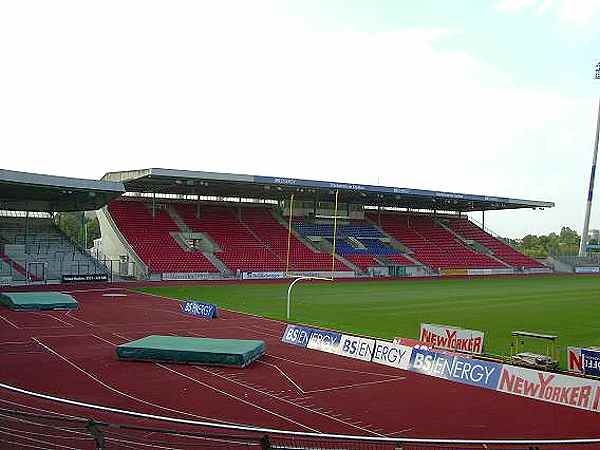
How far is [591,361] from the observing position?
1653cm

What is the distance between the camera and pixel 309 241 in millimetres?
61938

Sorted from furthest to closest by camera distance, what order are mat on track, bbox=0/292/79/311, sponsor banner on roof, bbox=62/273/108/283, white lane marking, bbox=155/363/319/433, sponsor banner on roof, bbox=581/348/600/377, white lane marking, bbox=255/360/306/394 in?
1. sponsor banner on roof, bbox=62/273/108/283
2. mat on track, bbox=0/292/79/311
3. sponsor banner on roof, bbox=581/348/600/377
4. white lane marking, bbox=255/360/306/394
5. white lane marking, bbox=155/363/319/433

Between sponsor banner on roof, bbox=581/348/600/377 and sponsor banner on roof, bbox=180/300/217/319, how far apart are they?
16.4 metres

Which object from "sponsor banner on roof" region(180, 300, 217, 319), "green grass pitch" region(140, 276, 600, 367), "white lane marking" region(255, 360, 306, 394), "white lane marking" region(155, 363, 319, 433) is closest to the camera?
"white lane marking" region(155, 363, 319, 433)

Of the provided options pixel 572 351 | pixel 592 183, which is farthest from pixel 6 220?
pixel 592 183

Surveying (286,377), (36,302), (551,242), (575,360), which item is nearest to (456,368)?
(575,360)

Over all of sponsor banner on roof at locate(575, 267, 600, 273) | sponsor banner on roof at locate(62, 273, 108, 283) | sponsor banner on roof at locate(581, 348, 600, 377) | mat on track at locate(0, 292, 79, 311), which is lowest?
sponsor banner on roof at locate(62, 273, 108, 283)

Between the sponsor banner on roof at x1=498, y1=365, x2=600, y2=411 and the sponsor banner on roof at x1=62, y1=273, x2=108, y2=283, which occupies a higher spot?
the sponsor banner on roof at x1=498, y1=365, x2=600, y2=411

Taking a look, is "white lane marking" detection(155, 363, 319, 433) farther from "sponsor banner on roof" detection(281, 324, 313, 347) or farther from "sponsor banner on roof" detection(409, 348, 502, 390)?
"sponsor banner on roof" detection(409, 348, 502, 390)

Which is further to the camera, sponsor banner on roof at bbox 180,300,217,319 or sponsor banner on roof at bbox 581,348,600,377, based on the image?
sponsor banner on roof at bbox 180,300,217,319

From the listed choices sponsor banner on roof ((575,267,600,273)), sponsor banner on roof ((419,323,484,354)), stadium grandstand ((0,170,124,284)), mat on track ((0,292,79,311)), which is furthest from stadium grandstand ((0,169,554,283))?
sponsor banner on roof ((419,323,484,354))

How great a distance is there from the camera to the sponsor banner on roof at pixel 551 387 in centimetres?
1402

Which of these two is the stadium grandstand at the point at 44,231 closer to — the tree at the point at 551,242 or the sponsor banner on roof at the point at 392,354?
the sponsor banner on roof at the point at 392,354

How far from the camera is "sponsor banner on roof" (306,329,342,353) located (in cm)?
2017
